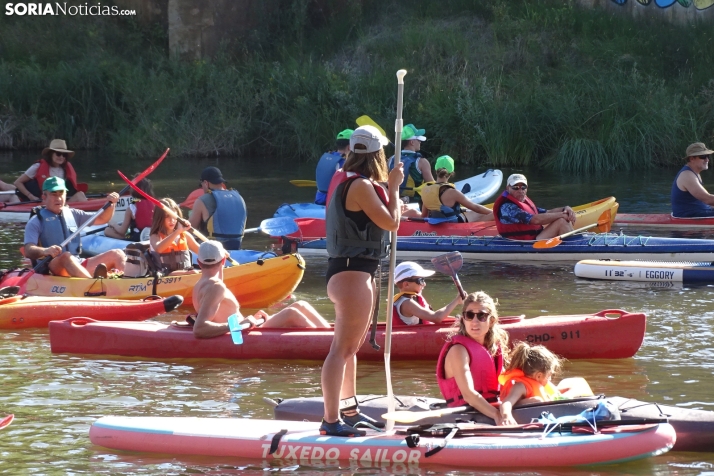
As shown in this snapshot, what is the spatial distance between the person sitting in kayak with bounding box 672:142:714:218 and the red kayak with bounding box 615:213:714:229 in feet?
0.26

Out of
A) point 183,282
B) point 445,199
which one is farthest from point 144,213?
point 445,199

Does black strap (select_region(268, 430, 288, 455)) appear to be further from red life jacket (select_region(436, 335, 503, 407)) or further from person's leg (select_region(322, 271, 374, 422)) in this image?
red life jacket (select_region(436, 335, 503, 407))

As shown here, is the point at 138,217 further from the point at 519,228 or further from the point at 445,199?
the point at 519,228

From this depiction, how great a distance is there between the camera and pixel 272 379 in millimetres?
7328

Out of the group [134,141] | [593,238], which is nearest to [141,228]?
[593,238]

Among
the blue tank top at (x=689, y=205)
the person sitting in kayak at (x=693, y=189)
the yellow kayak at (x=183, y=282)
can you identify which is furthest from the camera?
the blue tank top at (x=689, y=205)

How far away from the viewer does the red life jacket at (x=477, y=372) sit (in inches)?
223

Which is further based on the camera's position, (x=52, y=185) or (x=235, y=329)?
(x=52, y=185)

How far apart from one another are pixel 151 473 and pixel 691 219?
8.49 meters

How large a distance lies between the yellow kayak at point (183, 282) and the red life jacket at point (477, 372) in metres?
3.54

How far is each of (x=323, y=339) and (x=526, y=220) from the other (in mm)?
4135

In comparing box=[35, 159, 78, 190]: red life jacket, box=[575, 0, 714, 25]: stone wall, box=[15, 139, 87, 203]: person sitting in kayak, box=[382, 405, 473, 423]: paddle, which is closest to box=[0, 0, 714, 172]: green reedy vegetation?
box=[575, 0, 714, 25]: stone wall

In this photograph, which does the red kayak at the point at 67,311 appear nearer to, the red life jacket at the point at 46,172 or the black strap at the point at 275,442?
the black strap at the point at 275,442

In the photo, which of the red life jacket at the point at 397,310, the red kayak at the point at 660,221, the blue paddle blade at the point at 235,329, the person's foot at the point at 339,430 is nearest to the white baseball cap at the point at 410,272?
the red life jacket at the point at 397,310
